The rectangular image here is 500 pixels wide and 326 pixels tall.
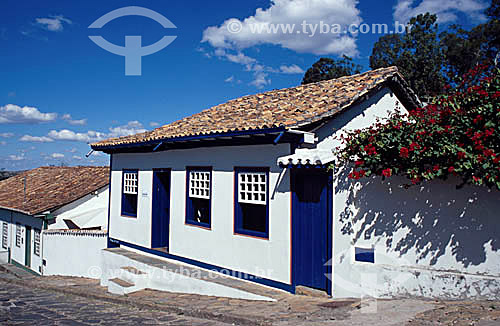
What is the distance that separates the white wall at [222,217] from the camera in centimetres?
813

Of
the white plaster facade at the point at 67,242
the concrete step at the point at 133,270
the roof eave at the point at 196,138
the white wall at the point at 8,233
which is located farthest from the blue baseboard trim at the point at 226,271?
the white wall at the point at 8,233

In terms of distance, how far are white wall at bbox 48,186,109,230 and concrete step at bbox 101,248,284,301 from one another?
17.1 ft

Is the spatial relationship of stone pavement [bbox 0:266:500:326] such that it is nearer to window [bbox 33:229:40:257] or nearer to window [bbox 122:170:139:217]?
window [bbox 122:170:139:217]

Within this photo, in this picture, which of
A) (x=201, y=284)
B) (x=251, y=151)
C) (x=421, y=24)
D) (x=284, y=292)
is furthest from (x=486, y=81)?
(x=421, y=24)

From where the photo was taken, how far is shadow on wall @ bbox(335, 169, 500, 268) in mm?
6086

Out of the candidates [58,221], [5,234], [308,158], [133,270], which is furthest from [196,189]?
[5,234]

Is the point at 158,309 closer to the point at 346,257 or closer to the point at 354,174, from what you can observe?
the point at 346,257

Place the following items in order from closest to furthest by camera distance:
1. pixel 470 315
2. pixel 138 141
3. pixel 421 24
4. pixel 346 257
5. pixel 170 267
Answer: pixel 470 315
pixel 346 257
pixel 170 267
pixel 138 141
pixel 421 24

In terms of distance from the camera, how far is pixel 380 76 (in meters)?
9.29

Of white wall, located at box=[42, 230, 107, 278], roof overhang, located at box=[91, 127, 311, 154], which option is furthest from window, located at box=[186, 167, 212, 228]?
white wall, located at box=[42, 230, 107, 278]

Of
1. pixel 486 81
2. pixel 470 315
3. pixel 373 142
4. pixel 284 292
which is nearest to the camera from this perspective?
pixel 470 315

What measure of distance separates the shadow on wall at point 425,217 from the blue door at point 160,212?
5858mm

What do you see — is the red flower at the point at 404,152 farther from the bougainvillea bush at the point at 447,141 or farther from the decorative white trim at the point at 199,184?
the decorative white trim at the point at 199,184

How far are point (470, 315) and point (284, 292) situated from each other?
3333mm
